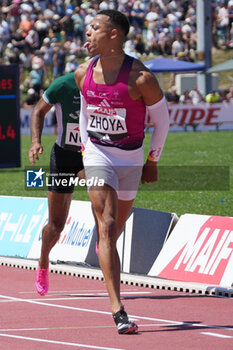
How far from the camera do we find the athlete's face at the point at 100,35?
26.0 ft

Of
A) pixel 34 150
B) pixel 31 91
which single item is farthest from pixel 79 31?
pixel 34 150

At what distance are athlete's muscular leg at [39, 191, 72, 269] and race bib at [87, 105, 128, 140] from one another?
4.53 feet

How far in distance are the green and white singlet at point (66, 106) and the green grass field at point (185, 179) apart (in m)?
7.09

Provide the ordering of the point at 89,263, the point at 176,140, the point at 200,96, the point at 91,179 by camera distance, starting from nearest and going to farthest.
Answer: the point at 91,179 < the point at 89,263 < the point at 176,140 < the point at 200,96

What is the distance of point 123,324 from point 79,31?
125 feet

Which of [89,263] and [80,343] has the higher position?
[80,343]

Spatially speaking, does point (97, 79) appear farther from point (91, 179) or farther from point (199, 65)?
point (199, 65)

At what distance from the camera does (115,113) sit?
7.82m

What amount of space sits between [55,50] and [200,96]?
23.2 ft

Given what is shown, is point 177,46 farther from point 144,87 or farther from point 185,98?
point 144,87

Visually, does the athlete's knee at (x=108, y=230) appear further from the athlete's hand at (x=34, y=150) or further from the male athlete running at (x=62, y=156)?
the male athlete running at (x=62, y=156)

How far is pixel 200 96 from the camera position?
38.4 m

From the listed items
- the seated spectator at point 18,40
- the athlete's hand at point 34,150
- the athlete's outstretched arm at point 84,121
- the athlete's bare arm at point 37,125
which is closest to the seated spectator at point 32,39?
the seated spectator at point 18,40

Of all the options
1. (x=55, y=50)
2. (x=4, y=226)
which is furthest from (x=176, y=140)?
(x=4, y=226)
